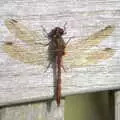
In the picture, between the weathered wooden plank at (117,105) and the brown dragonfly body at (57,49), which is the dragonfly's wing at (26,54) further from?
the weathered wooden plank at (117,105)

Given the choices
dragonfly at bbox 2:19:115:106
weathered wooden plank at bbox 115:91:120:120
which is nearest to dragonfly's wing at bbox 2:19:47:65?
dragonfly at bbox 2:19:115:106

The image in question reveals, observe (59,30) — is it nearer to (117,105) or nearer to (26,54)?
(26,54)

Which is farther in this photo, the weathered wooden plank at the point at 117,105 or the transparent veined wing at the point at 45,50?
the weathered wooden plank at the point at 117,105


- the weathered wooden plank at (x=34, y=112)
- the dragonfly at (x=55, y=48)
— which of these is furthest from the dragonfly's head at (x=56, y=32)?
the weathered wooden plank at (x=34, y=112)

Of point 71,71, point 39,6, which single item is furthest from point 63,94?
point 39,6

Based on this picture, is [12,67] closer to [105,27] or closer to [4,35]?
[4,35]

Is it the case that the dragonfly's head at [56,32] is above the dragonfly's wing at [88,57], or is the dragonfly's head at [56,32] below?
above

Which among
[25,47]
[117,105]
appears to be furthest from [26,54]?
[117,105]
